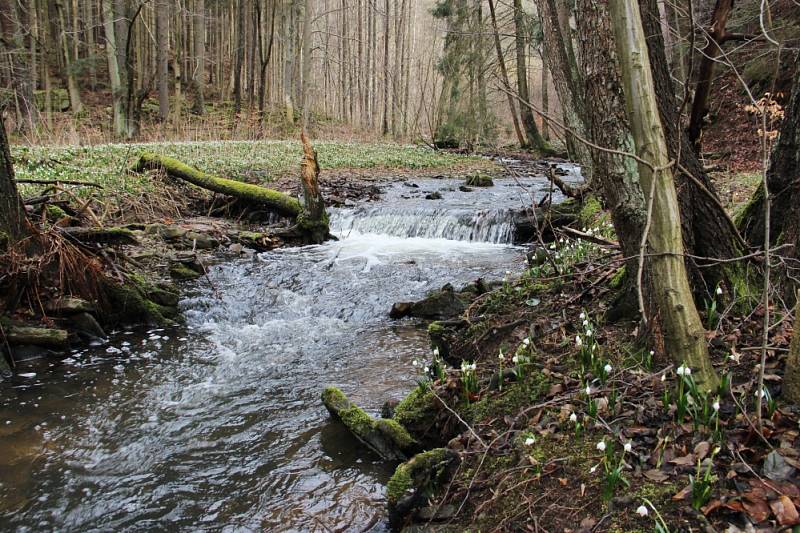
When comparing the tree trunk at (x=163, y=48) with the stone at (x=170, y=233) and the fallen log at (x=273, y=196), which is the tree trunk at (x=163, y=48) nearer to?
the fallen log at (x=273, y=196)

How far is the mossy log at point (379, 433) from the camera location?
163 inches

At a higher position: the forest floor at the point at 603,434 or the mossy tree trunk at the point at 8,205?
the mossy tree trunk at the point at 8,205

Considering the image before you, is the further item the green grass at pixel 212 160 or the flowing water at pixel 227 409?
the green grass at pixel 212 160

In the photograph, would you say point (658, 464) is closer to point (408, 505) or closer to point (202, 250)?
point (408, 505)

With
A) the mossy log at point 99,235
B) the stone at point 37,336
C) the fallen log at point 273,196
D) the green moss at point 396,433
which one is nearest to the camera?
the green moss at point 396,433

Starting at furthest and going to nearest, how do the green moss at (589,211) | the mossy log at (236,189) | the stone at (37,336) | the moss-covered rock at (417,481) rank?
the mossy log at (236,189) → the green moss at (589,211) → the stone at (37,336) → the moss-covered rock at (417,481)

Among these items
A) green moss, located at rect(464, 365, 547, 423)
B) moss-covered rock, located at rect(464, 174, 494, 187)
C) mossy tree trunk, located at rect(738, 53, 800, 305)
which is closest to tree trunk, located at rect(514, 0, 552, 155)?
moss-covered rock, located at rect(464, 174, 494, 187)

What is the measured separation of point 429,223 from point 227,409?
321 inches

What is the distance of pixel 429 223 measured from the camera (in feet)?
41.5

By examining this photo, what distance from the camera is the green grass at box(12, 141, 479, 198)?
11.8 meters

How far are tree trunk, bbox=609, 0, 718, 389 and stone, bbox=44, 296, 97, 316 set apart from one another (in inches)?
255

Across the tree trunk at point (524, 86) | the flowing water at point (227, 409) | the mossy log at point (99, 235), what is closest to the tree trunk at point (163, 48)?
the tree trunk at point (524, 86)

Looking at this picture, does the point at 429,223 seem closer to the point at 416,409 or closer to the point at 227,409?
the point at 227,409

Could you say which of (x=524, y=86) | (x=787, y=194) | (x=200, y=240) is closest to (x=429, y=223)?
(x=200, y=240)
